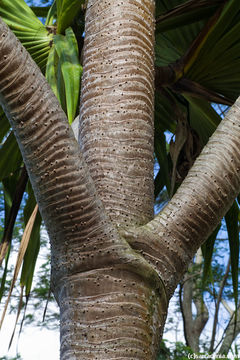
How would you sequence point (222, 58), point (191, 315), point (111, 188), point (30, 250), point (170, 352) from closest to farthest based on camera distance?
point (111, 188) → point (222, 58) → point (30, 250) → point (170, 352) → point (191, 315)

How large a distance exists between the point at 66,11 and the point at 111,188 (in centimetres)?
93

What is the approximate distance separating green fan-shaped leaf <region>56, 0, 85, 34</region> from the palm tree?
1.27 feet

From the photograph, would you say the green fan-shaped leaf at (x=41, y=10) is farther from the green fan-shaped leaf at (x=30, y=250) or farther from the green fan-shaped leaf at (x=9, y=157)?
the green fan-shaped leaf at (x=30, y=250)

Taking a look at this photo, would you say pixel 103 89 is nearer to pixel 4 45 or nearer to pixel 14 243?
pixel 4 45

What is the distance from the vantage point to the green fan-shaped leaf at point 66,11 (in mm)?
1841

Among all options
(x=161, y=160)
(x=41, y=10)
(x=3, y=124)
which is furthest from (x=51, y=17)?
(x=161, y=160)

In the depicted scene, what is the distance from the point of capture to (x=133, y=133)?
126 cm

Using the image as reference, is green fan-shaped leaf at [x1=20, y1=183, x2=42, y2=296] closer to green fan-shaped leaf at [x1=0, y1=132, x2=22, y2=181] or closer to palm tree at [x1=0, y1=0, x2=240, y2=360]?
green fan-shaped leaf at [x1=0, y1=132, x2=22, y2=181]

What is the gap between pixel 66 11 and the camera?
190 centimetres

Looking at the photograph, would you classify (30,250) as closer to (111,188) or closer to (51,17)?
(51,17)

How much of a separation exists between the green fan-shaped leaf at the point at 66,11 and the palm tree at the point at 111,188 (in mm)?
386

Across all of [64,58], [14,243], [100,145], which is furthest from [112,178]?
[14,243]

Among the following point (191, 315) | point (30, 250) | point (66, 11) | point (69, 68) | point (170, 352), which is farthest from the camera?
point (191, 315)

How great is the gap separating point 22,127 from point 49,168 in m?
0.09
